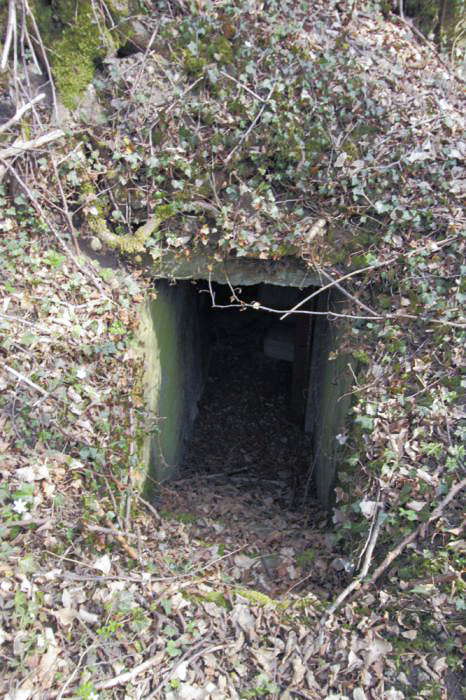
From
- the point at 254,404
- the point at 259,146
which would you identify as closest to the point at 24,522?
the point at 259,146

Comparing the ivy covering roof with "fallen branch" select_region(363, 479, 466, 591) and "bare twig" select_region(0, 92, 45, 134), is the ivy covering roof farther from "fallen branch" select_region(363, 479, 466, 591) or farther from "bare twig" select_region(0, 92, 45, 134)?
"fallen branch" select_region(363, 479, 466, 591)

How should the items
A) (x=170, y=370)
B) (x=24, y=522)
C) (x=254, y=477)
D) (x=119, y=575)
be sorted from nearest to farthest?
(x=24, y=522) → (x=119, y=575) → (x=170, y=370) → (x=254, y=477)

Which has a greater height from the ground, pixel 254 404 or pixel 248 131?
pixel 248 131

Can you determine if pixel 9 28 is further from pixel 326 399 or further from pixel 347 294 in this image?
pixel 326 399

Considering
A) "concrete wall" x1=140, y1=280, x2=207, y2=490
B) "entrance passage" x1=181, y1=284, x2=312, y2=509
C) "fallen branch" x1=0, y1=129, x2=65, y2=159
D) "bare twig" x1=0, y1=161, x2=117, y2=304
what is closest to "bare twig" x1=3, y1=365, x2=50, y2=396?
"bare twig" x1=0, y1=161, x2=117, y2=304

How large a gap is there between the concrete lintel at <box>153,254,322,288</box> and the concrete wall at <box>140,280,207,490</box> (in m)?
0.34

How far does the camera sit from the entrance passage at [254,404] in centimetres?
605

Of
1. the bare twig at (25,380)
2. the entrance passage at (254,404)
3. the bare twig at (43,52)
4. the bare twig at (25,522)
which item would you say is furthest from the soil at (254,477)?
the bare twig at (43,52)

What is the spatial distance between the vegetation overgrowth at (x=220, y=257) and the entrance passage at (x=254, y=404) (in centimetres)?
177

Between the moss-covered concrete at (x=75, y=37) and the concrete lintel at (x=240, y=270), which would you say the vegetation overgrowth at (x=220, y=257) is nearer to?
the moss-covered concrete at (x=75, y=37)

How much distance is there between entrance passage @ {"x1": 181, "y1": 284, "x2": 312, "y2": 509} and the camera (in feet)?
19.8

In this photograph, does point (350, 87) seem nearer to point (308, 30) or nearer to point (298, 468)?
point (308, 30)

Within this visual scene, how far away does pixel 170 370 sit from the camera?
536cm

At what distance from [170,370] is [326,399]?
5.68 ft
